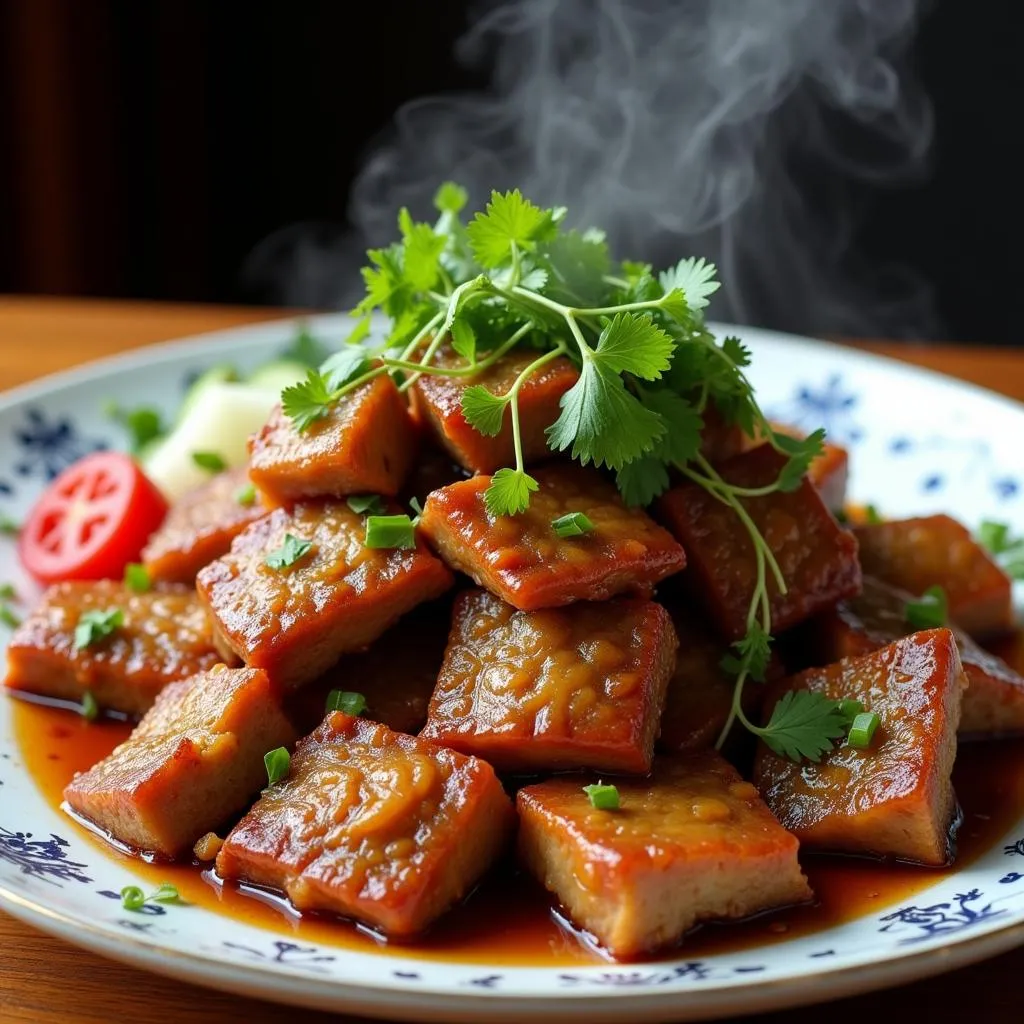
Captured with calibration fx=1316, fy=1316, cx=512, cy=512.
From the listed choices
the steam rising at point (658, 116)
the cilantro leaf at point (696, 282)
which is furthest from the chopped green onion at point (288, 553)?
the steam rising at point (658, 116)

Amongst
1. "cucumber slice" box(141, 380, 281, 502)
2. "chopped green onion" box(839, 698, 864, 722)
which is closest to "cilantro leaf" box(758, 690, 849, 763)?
"chopped green onion" box(839, 698, 864, 722)

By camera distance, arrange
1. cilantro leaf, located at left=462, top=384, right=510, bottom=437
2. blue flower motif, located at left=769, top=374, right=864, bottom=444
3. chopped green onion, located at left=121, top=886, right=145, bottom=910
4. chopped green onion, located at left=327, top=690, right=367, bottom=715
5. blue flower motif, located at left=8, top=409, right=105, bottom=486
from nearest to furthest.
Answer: chopped green onion, located at left=121, top=886, right=145, bottom=910
cilantro leaf, located at left=462, top=384, right=510, bottom=437
chopped green onion, located at left=327, top=690, right=367, bottom=715
blue flower motif, located at left=8, top=409, right=105, bottom=486
blue flower motif, located at left=769, top=374, right=864, bottom=444

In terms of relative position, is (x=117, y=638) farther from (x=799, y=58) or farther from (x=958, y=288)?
(x=958, y=288)

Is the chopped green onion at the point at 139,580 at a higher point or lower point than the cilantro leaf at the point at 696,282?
lower

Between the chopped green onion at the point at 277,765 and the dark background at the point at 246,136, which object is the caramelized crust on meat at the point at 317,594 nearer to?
the chopped green onion at the point at 277,765

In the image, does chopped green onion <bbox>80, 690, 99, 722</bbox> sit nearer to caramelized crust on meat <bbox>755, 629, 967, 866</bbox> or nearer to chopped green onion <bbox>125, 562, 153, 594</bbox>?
chopped green onion <bbox>125, 562, 153, 594</bbox>

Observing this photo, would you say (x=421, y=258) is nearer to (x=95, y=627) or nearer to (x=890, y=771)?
(x=95, y=627)
